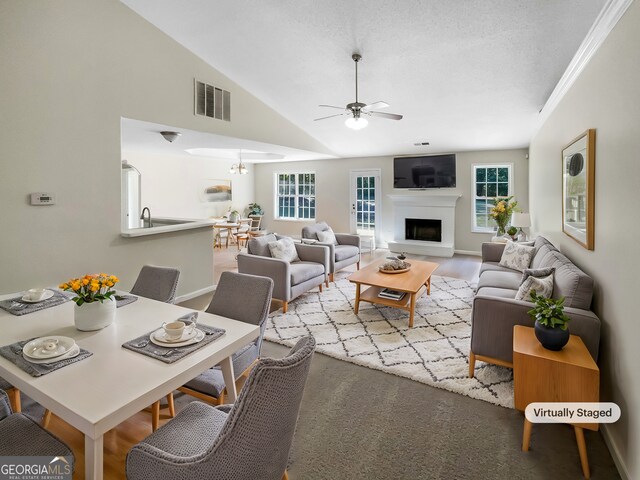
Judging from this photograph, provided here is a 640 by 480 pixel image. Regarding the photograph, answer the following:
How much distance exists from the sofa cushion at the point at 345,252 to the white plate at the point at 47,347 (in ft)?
13.9

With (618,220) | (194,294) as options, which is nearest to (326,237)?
(194,294)

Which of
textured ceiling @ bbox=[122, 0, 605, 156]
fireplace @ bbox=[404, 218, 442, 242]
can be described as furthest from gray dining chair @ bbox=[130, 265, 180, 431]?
fireplace @ bbox=[404, 218, 442, 242]

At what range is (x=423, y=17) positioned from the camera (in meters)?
3.36

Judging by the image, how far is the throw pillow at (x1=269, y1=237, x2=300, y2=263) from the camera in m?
4.63

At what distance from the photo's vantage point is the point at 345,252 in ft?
18.9

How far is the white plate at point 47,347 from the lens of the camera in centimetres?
149

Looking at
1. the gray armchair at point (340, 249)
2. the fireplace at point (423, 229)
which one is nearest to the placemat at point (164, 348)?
the gray armchair at point (340, 249)

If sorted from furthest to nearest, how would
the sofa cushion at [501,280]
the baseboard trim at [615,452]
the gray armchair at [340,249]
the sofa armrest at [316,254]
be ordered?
1. the gray armchair at [340,249]
2. the sofa armrest at [316,254]
3. the sofa cushion at [501,280]
4. the baseboard trim at [615,452]

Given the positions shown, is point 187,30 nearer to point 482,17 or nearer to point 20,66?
point 20,66

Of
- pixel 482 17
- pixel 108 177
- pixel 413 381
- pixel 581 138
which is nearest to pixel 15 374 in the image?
pixel 413 381

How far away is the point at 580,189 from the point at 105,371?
338 cm

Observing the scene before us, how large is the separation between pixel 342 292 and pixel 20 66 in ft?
13.5

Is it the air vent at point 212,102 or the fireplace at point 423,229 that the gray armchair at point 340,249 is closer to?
the air vent at point 212,102

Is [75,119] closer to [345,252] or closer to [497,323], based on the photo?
[345,252]
